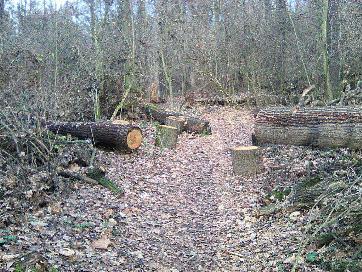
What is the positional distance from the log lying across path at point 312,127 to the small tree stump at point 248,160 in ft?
5.14

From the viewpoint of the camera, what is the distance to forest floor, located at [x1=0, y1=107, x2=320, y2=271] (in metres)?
4.88

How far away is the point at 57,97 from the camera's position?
412 inches

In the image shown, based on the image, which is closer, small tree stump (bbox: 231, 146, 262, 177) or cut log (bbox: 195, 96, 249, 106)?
small tree stump (bbox: 231, 146, 262, 177)

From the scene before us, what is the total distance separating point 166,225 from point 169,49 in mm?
14788

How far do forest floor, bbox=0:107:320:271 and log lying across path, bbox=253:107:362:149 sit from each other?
43 cm

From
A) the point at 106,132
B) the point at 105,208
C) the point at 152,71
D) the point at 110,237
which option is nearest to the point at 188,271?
the point at 110,237

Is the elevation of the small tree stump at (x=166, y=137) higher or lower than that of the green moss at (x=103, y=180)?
higher

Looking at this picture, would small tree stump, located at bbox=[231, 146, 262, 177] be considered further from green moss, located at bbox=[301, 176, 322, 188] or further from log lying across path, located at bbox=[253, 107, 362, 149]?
green moss, located at bbox=[301, 176, 322, 188]

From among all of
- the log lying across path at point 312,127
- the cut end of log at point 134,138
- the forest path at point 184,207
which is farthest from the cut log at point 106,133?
the log lying across path at point 312,127

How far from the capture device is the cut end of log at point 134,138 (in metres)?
9.38

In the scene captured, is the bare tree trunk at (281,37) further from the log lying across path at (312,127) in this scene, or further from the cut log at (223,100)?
the log lying across path at (312,127)

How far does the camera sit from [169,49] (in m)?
19.9


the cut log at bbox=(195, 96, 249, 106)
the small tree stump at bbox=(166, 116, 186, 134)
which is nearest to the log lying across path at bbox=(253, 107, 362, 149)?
Result: the small tree stump at bbox=(166, 116, 186, 134)

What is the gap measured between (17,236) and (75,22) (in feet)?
39.1
